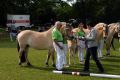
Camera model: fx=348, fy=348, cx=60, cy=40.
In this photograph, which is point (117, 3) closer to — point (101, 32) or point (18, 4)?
point (18, 4)

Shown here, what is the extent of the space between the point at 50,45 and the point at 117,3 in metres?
52.5

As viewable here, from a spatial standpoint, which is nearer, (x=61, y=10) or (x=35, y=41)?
(x=35, y=41)

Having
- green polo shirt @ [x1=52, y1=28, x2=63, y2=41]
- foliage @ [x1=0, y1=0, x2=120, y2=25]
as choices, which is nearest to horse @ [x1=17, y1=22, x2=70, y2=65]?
green polo shirt @ [x1=52, y1=28, x2=63, y2=41]

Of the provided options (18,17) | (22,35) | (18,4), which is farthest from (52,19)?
(22,35)

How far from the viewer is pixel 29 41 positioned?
16531 mm

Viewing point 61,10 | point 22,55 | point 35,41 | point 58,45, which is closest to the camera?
point 58,45

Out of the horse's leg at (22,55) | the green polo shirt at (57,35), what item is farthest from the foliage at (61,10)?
the green polo shirt at (57,35)

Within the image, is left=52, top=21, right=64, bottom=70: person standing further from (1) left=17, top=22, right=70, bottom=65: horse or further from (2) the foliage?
(2) the foliage

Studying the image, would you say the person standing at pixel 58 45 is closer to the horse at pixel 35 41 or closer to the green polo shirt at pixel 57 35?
the green polo shirt at pixel 57 35

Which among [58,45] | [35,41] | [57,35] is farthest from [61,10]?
[58,45]

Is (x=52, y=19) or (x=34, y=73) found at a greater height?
(x=52, y=19)

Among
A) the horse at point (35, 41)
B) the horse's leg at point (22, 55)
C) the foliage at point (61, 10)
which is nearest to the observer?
the horse at point (35, 41)

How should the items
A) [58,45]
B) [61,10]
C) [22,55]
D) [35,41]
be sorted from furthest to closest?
[61,10] < [22,55] < [35,41] < [58,45]

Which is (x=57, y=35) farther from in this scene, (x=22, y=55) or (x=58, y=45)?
(x=22, y=55)
